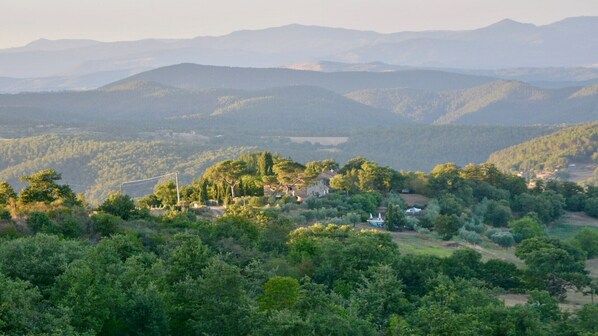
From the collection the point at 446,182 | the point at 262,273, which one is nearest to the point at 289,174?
the point at 446,182

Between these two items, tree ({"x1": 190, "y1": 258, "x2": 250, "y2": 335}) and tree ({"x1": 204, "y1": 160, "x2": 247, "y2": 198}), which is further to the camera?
tree ({"x1": 204, "y1": 160, "x2": 247, "y2": 198})

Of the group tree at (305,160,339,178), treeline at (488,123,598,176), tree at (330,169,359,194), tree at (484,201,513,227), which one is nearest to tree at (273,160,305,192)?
tree at (305,160,339,178)

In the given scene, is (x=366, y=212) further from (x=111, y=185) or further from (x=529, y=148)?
(x=529, y=148)

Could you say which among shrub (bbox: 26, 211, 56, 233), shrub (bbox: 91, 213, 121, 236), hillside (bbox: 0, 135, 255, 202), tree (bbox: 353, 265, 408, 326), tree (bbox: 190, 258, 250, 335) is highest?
tree (bbox: 190, 258, 250, 335)

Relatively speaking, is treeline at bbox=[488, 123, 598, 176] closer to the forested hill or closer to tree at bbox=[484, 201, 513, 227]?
the forested hill

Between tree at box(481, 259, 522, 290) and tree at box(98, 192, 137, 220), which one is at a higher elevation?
tree at box(98, 192, 137, 220)

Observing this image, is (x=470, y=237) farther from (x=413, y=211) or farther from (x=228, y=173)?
(x=228, y=173)

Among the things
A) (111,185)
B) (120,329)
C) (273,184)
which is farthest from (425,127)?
(120,329)
